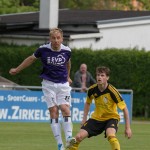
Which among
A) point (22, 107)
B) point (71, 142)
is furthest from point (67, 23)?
point (71, 142)

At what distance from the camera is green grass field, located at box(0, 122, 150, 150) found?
626 inches

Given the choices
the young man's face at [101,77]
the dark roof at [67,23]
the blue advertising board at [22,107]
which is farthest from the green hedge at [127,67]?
the young man's face at [101,77]

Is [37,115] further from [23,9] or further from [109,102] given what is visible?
[23,9]

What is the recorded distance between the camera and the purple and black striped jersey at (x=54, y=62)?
14.5 metres

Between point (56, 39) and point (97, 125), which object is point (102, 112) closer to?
point (97, 125)

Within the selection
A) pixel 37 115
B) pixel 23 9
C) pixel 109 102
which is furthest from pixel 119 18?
pixel 109 102

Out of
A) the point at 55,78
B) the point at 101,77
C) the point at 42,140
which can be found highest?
the point at 101,77

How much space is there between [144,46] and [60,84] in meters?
20.8

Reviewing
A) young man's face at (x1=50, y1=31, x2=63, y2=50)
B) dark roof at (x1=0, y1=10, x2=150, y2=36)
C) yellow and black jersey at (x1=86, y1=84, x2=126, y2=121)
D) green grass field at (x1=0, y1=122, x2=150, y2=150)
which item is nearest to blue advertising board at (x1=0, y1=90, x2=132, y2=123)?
green grass field at (x1=0, y1=122, x2=150, y2=150)

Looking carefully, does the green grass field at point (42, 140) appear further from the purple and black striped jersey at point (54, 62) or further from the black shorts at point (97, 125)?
the black shorts at point (97, 125)

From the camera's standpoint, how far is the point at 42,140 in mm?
17438

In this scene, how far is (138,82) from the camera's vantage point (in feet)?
101

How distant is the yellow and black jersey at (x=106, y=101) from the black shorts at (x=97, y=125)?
0.07 meters

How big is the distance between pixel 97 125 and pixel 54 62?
1755 mm
